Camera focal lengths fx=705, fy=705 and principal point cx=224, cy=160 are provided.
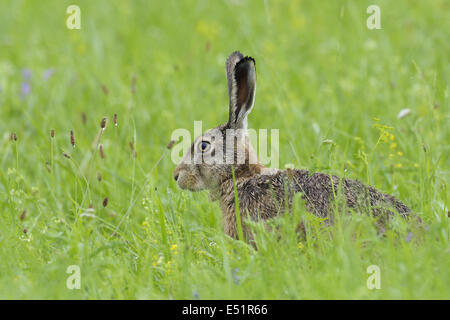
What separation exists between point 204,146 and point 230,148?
0.21m

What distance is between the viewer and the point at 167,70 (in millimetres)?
8156

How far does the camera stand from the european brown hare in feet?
14.4


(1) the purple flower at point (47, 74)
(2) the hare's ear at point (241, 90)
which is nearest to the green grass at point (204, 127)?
(1) the purple flower at point (47, 74)

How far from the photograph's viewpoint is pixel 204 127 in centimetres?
675

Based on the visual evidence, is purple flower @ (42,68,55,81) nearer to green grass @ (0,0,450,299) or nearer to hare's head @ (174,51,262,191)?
green grass @ (0,0,450,299)

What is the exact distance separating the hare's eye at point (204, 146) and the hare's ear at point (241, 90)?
22 centimetres

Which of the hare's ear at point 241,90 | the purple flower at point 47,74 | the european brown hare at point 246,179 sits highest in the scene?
the purple flower at point 47,74

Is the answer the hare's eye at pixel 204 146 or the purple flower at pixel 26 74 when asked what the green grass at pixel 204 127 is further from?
the hare's eye at pixel 204 146

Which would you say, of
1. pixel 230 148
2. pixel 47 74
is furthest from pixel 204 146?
pixel 47 74

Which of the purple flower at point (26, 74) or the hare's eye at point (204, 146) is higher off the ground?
the purple flower at point (26, 74)

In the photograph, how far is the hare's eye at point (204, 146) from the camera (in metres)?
5.10
